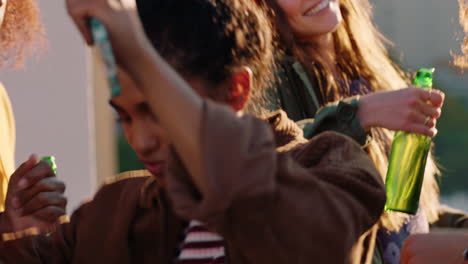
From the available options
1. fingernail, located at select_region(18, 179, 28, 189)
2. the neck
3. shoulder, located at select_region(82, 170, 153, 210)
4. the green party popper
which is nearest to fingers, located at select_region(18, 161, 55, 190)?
fingernail, located at select_region(18, 179, 28, 189)

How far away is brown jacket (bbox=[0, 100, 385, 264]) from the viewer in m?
1.20

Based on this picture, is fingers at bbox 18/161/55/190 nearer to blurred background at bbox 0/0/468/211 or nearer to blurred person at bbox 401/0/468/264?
blurred person at bbox 401/0/468/264

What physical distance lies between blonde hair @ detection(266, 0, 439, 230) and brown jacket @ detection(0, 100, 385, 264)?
32.2 inches

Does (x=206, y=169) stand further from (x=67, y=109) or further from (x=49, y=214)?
(x=67, y=109)

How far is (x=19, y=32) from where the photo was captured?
111 inches

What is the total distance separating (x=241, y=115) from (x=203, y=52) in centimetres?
28

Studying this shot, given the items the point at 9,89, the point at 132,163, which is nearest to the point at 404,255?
the point at 9,89

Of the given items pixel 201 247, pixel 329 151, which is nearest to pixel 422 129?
pixel 329 151

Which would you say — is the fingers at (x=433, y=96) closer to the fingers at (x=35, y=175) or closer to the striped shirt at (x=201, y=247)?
the striped shirt at (x=201, y=247)

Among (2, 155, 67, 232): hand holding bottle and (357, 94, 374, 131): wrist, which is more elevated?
→ (2, 155, 67, 232): hand holding bottle

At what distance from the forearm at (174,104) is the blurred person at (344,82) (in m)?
0.86

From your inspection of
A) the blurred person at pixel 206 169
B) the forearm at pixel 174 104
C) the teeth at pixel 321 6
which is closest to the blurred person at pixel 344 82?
the teeth at pixel 321 6

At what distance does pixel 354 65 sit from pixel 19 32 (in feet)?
3.53

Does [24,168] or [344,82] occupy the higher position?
[24,168]
